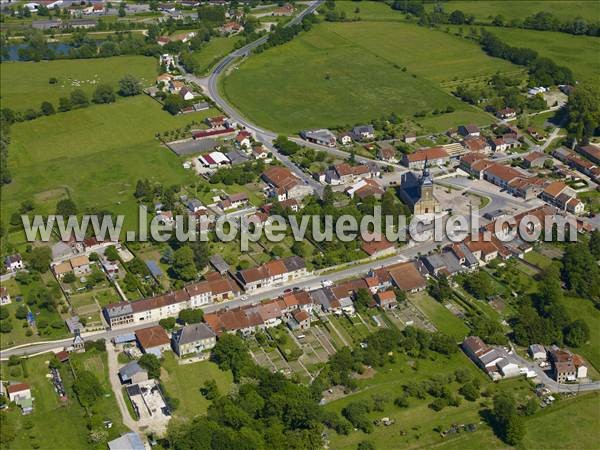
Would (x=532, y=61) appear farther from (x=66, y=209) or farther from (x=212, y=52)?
(x=66, y=209)

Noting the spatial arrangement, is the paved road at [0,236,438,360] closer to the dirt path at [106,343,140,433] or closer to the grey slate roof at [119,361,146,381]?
the dirt path at [106,343,140,433]

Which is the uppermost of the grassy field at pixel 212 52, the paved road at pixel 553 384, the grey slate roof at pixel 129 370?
the grassy field at pixel 212 52

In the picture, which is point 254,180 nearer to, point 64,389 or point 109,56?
point 64,389

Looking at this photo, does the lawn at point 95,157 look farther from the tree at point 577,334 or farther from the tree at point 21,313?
the tree at point 577,334

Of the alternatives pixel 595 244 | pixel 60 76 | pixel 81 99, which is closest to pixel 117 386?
pixel 595 244

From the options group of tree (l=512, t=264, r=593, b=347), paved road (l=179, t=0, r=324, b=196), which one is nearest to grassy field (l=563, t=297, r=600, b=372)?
group of tree (l=512, t=264, r=593, b=347)

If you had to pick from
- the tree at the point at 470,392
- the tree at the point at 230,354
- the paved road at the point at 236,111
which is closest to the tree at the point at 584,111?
the paved road at the point at 236,111
